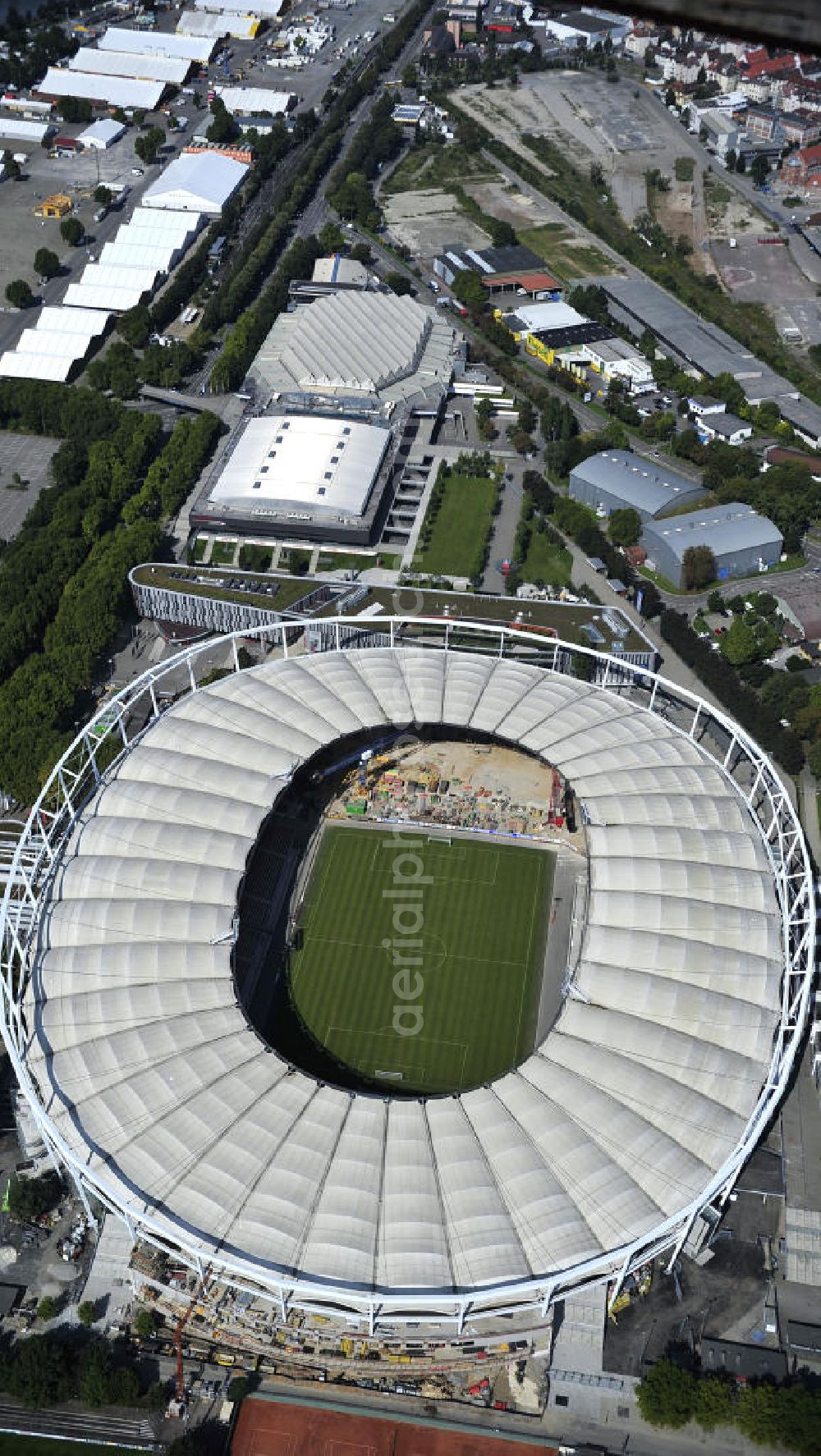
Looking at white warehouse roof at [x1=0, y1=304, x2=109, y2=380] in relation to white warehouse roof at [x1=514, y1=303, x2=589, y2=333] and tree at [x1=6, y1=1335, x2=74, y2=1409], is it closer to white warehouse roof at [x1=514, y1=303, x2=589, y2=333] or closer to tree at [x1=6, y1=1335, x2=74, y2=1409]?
white warehouse roof at [x1=514, y1=303, x2=589, y2=333]

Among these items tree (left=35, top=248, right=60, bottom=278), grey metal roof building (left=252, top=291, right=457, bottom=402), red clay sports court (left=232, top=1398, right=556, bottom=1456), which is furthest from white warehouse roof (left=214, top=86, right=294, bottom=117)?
red clay sports court (left=232, top=1398, right=556, bottom=1456)

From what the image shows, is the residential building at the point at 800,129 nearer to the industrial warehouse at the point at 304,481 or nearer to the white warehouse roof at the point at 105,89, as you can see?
the white warehouse roof at the point at 105,89

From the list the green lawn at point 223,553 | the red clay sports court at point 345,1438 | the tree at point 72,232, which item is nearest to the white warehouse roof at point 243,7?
the tree at point 72,232

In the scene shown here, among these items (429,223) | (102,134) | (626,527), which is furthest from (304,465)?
(102,134)

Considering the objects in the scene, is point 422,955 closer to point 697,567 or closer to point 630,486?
point 697,567

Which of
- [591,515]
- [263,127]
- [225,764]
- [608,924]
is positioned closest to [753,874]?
[608,924]

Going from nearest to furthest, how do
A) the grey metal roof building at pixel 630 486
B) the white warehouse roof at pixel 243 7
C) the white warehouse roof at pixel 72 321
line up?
1. the grey metal roof building at pixel 630 486
2. the white warehouse roof at pixel 72 321
3. the white warehouse roof at pixel 243 7
